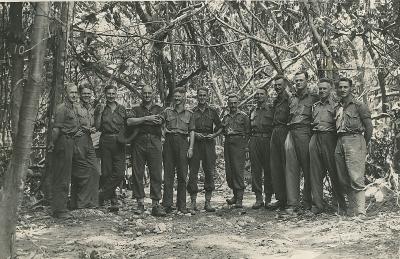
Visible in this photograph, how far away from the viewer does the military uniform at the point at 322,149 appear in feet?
23.2

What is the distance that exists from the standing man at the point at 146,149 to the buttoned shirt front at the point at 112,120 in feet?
1.06

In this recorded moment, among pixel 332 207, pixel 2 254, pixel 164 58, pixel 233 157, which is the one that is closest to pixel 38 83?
pixel 2 254

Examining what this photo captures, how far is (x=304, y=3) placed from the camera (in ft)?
25.2

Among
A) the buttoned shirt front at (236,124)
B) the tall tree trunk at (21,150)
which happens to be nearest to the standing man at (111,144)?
the buttoned shirt front at (236,124)

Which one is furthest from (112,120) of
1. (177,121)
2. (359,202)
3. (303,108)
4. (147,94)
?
(359,202)

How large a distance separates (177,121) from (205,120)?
1.63 ft

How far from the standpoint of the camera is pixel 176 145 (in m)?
7.70

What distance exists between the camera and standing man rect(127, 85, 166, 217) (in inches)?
298

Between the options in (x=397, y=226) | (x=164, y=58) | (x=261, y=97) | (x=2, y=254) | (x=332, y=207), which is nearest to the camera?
(x=2, y=254)

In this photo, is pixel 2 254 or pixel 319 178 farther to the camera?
pixel 319 178

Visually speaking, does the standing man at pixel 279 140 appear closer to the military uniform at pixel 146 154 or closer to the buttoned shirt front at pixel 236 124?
the buttoned shirt front at pixel 236 124

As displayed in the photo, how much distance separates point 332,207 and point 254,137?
1.59 metres

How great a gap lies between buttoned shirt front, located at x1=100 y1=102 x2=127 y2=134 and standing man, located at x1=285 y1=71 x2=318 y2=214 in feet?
8.14

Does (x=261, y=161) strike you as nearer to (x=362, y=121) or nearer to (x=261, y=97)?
(x=261, y=97)
